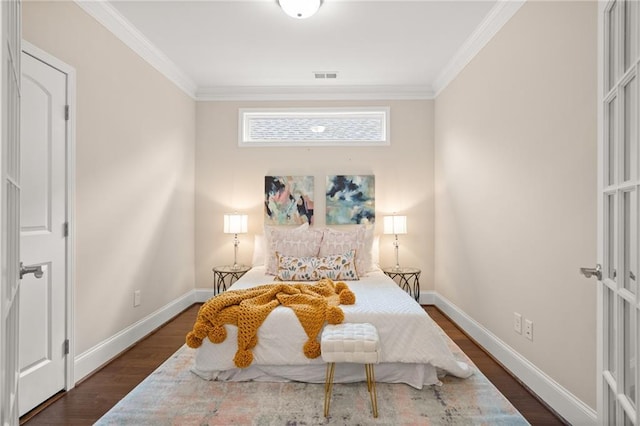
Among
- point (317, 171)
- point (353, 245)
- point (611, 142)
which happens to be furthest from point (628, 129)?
point (317, 171)

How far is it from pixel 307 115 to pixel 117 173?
7.93 ft

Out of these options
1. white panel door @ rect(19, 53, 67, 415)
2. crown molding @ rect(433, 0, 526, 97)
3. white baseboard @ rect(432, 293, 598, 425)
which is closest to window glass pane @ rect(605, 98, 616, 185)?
white baseboard @ rect(432, 293, 598, 425)

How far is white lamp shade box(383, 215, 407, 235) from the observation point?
4.35 m

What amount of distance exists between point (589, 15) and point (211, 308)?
2.77 m

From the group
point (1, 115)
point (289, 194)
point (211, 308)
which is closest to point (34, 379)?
point (211, 308)

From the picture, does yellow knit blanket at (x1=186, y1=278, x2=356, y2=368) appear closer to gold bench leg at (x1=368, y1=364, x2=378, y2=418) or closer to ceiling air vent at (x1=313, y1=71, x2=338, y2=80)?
gold bench leg at (x1=368, y1=364, x2=378, y2=418)

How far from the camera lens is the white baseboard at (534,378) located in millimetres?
2002

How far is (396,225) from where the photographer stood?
171 inches

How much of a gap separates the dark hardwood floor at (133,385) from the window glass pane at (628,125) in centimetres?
158

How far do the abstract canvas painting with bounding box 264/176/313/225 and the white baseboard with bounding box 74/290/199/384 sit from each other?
145cm

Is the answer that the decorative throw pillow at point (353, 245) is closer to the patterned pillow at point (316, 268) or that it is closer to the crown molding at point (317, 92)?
the patterned pillow at point (316, 268)

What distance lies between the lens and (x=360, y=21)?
10.00 feet

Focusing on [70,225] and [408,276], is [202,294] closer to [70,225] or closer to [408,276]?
[70,225]

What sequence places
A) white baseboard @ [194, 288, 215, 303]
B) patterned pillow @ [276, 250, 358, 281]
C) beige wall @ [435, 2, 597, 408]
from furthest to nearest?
1. white baseboard @ [194, 288, 215, 303]
2. patterned pillow @ [276, 250, 358, 281]
3. beige wall @ [435, 2, 597, 408]
